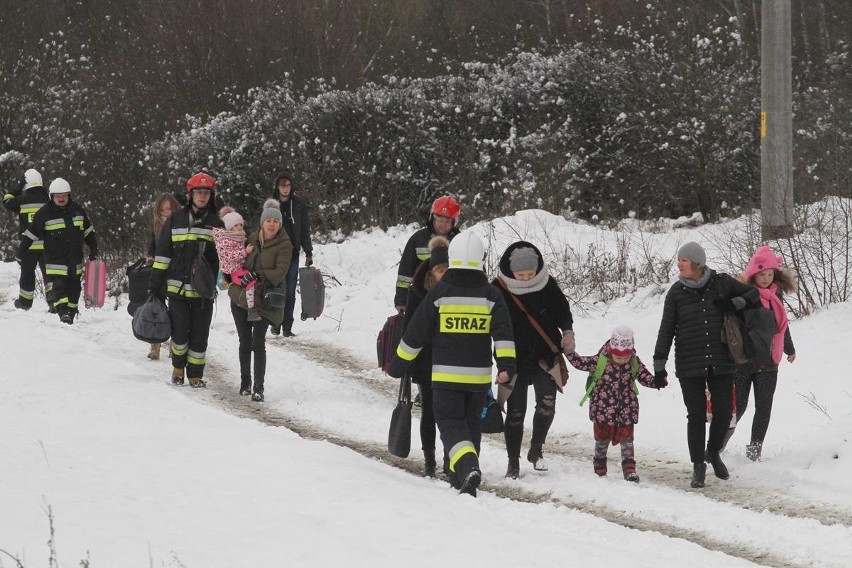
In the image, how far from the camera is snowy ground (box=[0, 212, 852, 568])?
5812 millimetres

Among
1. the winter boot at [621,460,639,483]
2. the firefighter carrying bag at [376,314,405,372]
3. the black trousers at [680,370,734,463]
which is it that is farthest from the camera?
the firefighter carrying bag at [376,314,405,372]

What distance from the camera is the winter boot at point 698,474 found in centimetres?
820

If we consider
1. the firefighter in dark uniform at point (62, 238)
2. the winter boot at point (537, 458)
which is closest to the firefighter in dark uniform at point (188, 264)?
the firefighter in dark uniform at point (62, 238)

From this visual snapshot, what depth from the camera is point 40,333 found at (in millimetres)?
13422

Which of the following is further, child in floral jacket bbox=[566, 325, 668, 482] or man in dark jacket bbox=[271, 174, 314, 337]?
man in dark jacket bbox=[271, 174, 314, 337]

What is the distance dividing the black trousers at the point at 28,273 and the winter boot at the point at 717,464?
10.2 m

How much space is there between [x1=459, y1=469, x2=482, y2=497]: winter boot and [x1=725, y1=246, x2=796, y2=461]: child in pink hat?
228 centimetres

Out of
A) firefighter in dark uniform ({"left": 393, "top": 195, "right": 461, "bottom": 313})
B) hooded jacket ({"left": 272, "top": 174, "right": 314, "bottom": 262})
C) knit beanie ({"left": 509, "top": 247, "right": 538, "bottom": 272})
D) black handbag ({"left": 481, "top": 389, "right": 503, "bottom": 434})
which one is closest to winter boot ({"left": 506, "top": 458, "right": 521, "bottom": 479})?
black handbag ({"left": 481, "top": 389, "right": 503, "bottom": 434})

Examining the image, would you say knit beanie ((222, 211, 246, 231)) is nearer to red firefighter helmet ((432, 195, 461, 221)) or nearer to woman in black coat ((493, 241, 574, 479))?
red firefighter helmet ((432, 195, 461, 221))

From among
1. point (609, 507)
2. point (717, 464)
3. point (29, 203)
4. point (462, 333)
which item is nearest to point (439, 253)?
point (462, 333)

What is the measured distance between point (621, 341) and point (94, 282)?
29.9 ft

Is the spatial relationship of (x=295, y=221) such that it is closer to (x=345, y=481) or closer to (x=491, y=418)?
(x=491, y=418)

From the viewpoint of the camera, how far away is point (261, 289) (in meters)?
11.0

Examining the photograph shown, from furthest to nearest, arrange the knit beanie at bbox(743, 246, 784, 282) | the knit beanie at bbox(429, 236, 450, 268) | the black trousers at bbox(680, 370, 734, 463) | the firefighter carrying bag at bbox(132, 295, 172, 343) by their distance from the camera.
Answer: the firefighter carrying bag at bbox(132, 295, 172, 343) → the knit beanie at bbox(743, 246, 784, 282) → the knit beanie at bbox(429, 236, 450, 268) → the black trousers at bbox(680, 370, 734, 463)
